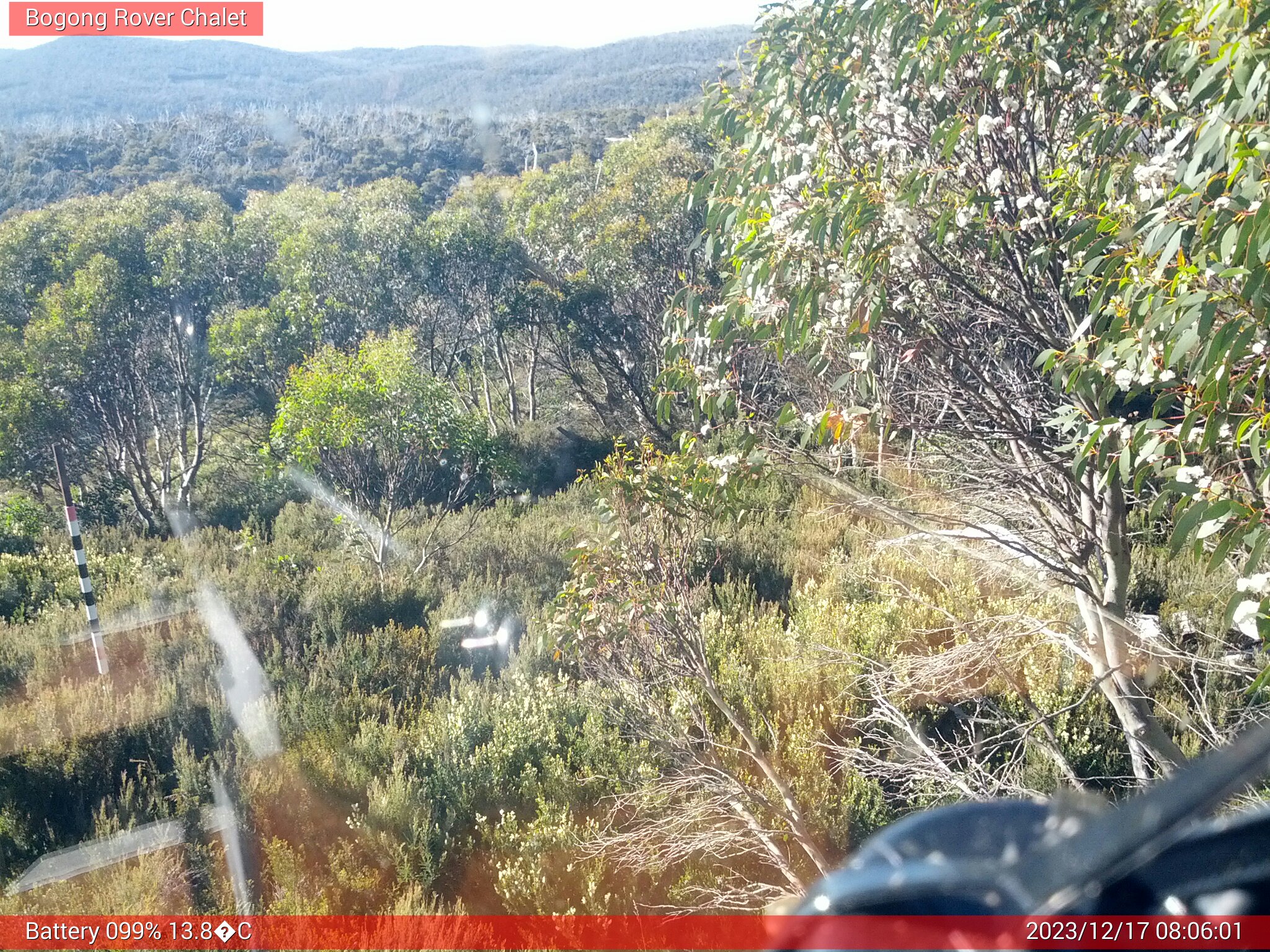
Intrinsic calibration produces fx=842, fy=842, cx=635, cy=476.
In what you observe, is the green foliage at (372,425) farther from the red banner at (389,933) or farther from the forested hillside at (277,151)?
the forested hillside at (277,151)

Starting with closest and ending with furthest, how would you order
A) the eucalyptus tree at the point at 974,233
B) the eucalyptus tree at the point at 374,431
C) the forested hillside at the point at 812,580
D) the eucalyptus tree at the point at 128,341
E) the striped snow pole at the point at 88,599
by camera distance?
the forested hillside at the point at 812,580 < the eucalyptus tree at the point at 974,233 < the striped snow pole at the point at 88,599 < the eucalyptus tree at the point at 374,431 < the eucalyptus tree at the point at 128,341

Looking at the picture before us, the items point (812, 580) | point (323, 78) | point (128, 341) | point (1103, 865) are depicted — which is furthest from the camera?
point (323, 78)

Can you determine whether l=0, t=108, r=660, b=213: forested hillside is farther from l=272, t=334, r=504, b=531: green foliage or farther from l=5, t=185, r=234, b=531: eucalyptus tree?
l=272, t=334, r=504, b=531: green foliage

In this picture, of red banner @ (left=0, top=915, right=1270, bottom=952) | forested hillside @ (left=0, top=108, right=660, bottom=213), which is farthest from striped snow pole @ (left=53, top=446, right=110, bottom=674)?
forested hillside @ (left=0, top=108, right=660, bottom=213)

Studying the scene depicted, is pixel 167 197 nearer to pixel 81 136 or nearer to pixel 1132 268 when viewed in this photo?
pixel 1132 268

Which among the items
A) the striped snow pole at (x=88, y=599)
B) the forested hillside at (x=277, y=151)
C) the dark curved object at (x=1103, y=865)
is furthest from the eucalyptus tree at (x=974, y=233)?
the forested hillside at (x=277, y=151)

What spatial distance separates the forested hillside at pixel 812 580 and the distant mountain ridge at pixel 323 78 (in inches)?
1847

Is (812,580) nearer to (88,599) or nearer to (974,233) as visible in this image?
(974,233)

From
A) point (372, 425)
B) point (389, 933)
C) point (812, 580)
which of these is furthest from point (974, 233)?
point (372, 425)

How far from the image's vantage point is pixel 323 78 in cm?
7144

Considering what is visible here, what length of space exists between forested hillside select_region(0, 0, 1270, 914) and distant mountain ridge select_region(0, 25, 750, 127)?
46.9 meters

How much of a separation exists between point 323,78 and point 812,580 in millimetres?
78567

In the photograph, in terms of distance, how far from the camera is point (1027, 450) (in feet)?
11.6

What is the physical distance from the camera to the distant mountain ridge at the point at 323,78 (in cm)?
5338
